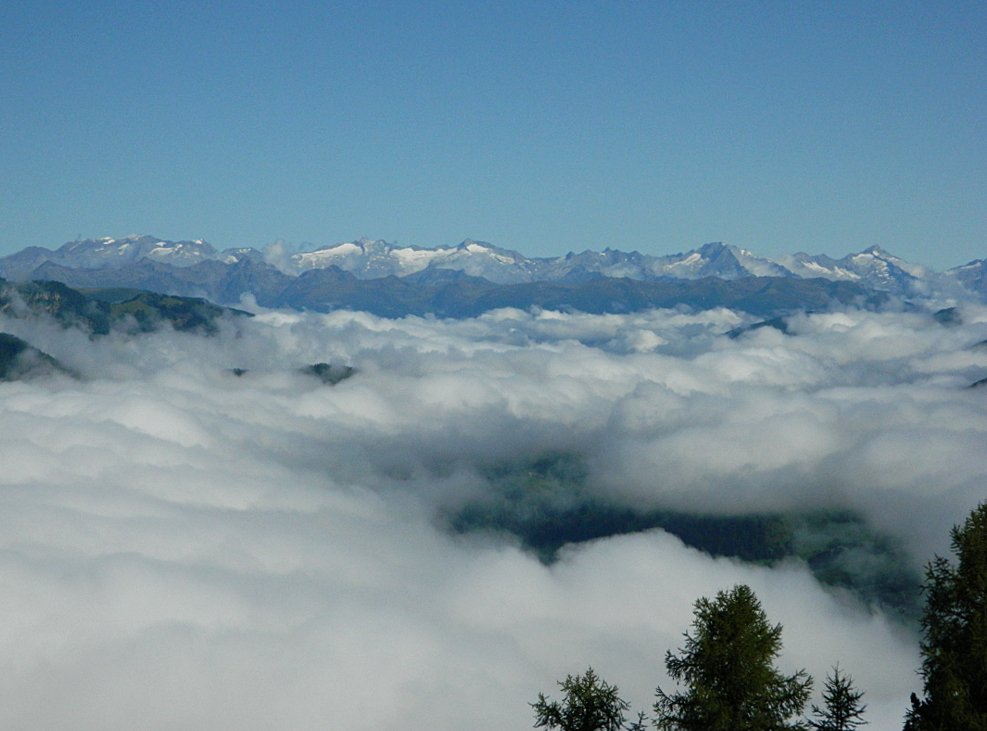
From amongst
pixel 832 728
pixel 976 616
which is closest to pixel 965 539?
pixel 976 616

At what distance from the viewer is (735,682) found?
31719 mm

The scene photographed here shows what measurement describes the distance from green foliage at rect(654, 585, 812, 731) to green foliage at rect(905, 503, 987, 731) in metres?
4.57

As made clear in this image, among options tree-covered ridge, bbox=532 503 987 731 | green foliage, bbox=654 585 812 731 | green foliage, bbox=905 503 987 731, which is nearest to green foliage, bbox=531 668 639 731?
tree-covered ridge, bbox=532 503 987 731

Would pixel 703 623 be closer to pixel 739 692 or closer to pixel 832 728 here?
pixel 739 692

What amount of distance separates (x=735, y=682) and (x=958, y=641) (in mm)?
8210

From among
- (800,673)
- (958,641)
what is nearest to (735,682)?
(800,673)

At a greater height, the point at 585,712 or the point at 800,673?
the point at 800,673

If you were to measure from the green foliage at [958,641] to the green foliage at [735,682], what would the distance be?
4570 millimetres

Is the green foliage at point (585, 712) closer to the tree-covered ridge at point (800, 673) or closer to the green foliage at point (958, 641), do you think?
the tree-covered ridge at point (800, 673)

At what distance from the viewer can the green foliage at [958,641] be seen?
29.0 m

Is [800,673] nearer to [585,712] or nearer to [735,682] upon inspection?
[735,682]

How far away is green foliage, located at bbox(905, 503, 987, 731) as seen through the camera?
29.0 metres

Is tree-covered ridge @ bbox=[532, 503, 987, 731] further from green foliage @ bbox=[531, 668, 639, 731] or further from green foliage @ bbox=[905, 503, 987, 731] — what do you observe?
green foliage @ bbox=[531, 668, 639, 731]

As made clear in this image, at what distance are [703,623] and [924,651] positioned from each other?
27.4 feet
